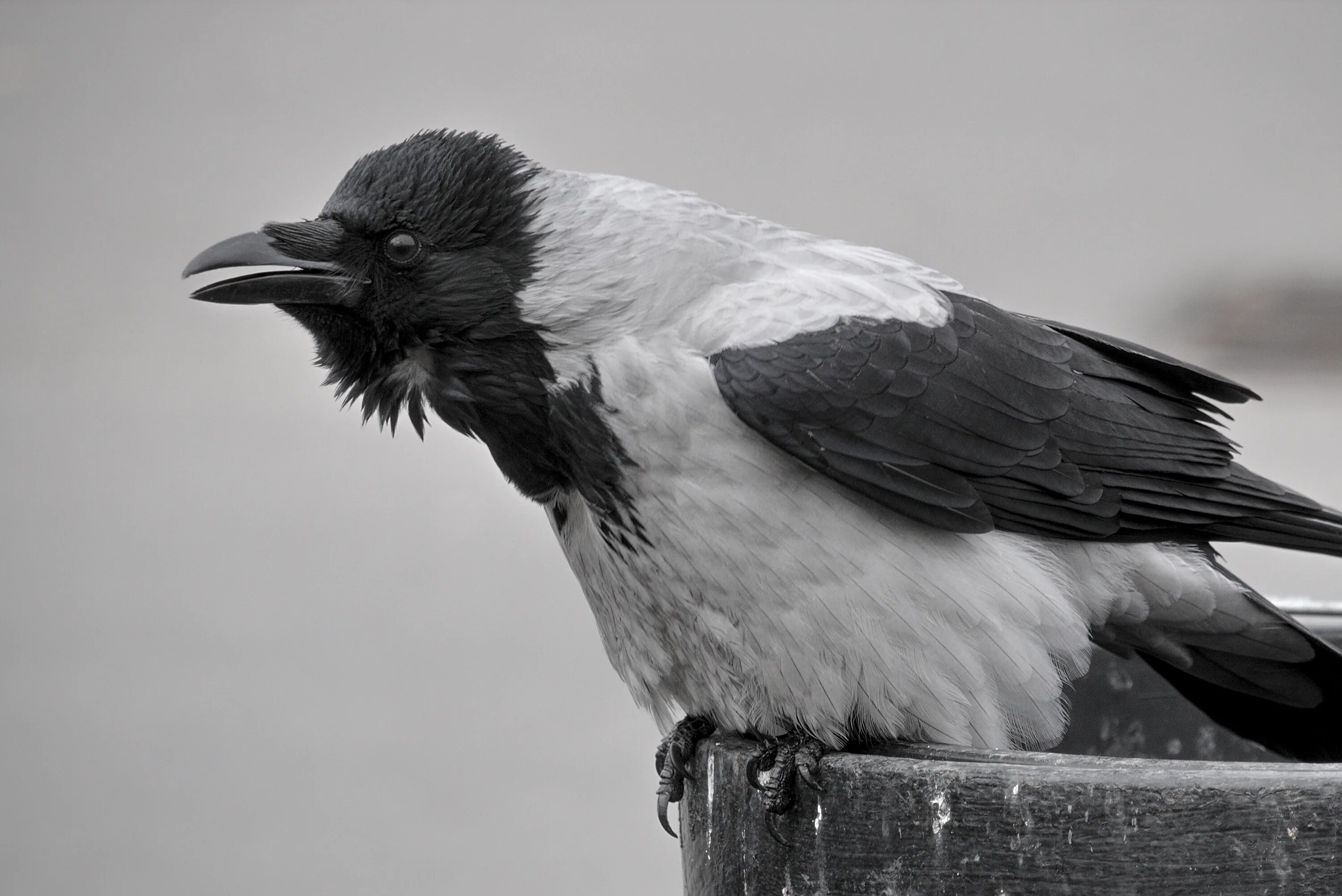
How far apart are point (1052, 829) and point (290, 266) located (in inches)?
69.2

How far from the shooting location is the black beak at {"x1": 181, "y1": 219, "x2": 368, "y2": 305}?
2754 mm

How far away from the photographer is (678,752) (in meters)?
3.01

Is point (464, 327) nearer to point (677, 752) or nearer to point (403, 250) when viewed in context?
point (403, 250)

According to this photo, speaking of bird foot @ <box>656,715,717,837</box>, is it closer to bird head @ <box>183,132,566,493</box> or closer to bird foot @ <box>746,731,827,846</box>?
bird foot @ <box>746,731,827,846</box>

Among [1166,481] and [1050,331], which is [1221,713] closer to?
[1166,481]

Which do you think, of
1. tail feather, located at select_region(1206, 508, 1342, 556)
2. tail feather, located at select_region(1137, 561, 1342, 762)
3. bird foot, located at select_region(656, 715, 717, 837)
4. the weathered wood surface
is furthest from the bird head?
tail feather, located at select_region(1137, 561, 1342, 762)

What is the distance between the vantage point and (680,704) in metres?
3.03

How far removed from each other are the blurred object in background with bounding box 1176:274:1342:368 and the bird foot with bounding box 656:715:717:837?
1014cm

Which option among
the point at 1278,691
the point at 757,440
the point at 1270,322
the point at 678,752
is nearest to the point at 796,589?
the point at 757,440

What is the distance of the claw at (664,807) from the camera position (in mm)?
3021

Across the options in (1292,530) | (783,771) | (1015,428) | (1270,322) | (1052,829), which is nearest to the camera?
(1052,829)

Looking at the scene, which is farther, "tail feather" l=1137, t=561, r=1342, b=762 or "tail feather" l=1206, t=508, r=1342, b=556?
"tail feather" l=1137, t=561, r=1342, b=762

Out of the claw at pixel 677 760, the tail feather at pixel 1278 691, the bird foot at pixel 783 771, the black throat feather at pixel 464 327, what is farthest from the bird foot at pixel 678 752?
the tail feather at pixel 1278 691

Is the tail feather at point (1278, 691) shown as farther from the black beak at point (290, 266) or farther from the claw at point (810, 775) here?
the black beak at point (290, 266)
